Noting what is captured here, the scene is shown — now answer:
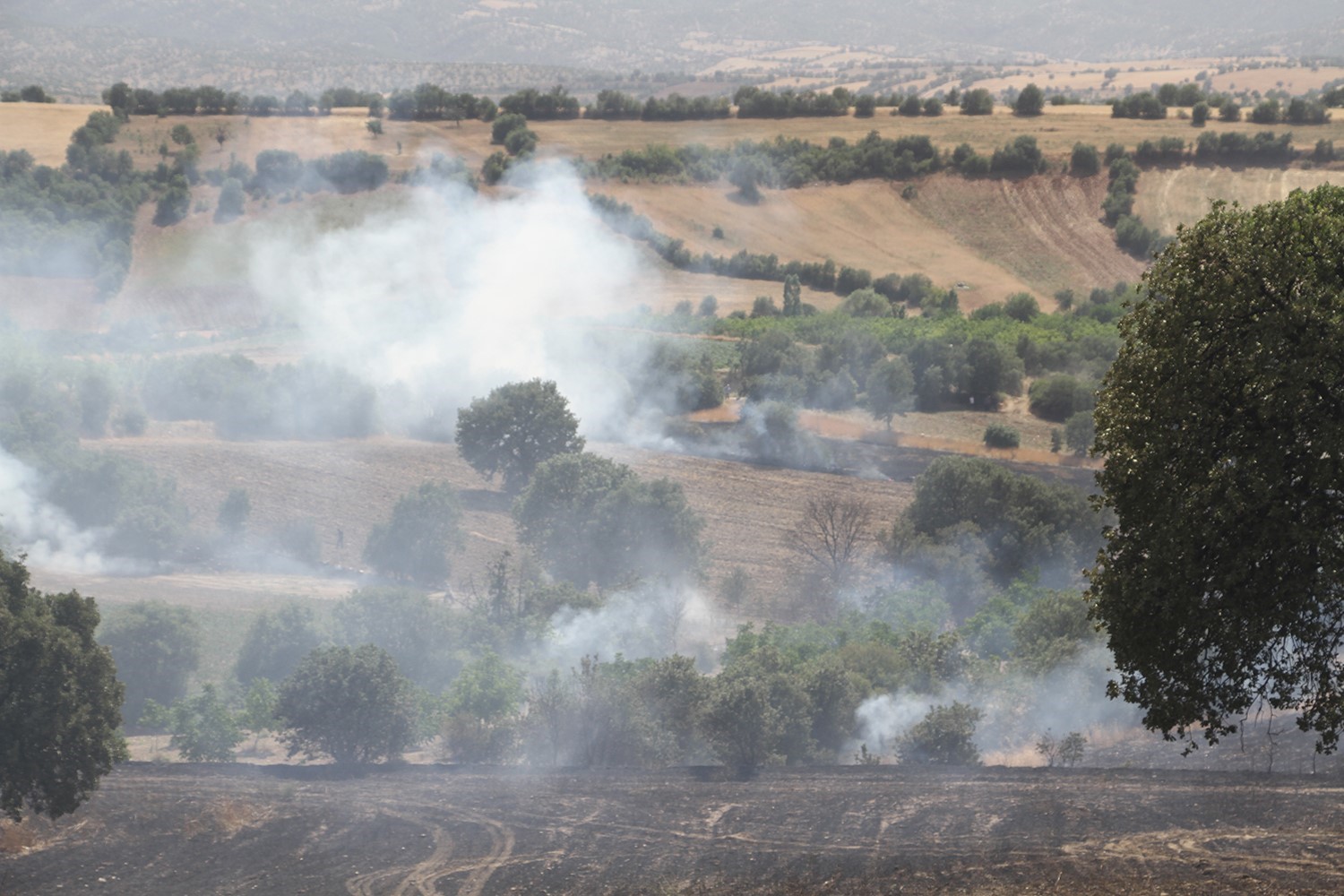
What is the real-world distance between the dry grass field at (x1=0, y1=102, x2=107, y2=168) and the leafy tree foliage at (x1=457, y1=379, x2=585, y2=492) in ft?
202

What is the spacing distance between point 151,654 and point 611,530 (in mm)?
15001

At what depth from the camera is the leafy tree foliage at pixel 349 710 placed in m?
35.2

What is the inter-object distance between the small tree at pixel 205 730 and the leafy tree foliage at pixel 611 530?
549 inches

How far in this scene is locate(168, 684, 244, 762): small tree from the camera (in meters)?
Result: 35.9

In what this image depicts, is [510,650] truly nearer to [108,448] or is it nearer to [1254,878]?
[1254,878]

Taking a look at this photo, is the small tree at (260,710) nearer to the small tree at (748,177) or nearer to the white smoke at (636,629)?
the white smoke at (636,629)

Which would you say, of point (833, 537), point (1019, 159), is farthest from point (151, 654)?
point (1019, 159)

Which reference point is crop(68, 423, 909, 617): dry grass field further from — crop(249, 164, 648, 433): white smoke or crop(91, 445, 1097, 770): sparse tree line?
crop(249, 164, 648, 433): white smoke

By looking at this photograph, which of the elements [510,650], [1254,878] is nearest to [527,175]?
[510,650]

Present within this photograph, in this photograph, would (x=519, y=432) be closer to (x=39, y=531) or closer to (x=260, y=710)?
(x=39, y=531)

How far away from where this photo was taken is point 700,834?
27969 mm

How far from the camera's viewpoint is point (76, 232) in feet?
309

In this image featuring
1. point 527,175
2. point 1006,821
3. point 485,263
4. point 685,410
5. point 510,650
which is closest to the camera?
point 1006,821

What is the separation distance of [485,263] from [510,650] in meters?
52.8
